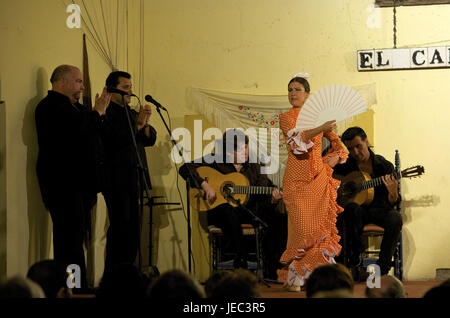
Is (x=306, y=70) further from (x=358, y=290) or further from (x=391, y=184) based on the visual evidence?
(x=358, y=290)

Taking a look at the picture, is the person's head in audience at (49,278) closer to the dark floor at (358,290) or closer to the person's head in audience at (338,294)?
the person's head in audience at (338,294)

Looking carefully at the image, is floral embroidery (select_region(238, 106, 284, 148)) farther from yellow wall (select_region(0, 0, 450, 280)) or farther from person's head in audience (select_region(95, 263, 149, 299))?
person's head in audience (select_region(95, 263, 149, 299))

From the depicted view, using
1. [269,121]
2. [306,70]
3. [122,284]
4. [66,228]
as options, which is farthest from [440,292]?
[306,70]

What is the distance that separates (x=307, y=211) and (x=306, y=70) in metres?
1.98

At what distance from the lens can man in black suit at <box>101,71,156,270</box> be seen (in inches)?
197

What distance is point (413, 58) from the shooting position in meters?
6.34

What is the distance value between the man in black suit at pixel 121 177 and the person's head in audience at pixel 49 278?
2.18 m

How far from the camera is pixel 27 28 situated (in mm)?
4367

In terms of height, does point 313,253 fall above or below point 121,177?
below

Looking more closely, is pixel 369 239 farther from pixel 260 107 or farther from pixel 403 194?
pixel 260 107

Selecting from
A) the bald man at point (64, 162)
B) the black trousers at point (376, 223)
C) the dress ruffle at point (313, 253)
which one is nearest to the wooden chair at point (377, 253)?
the black trousers at point (376, 223)

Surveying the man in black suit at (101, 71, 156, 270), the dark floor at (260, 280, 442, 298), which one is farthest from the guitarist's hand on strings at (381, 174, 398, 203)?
the man in black suit at (101, 71, 156, 270)
